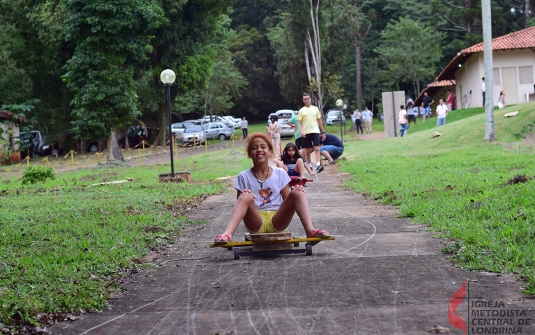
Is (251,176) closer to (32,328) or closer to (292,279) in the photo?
(292,279)

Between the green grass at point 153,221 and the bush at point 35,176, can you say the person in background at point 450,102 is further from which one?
the bush at point 35,176

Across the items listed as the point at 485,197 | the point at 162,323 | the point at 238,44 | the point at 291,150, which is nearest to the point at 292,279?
the point at 162,323

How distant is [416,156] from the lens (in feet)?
68.4

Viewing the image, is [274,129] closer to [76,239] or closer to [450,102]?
[76,239]

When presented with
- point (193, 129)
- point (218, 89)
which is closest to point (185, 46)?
point (193, 129)

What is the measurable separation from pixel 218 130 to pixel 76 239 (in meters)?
42.2

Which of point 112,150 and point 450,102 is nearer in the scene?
point 112,150

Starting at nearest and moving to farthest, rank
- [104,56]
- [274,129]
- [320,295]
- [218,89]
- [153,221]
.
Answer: [320,295] → [153,221] → [274,129] → [104,56] → [218,89]

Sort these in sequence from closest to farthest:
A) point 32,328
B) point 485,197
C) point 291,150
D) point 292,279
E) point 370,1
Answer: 1. point 32,328
2. point 292,279
3. point 485,197
4. point 291,150
5. point 370,1

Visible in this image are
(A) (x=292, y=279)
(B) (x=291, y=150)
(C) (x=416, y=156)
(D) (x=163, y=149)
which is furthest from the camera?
(D) (x=163, y=149)

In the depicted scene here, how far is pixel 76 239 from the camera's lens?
8.62 metres

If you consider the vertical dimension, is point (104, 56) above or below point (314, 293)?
above

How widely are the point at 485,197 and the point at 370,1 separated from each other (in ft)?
190

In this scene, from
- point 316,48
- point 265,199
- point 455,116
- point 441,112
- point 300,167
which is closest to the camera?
point 265,199
